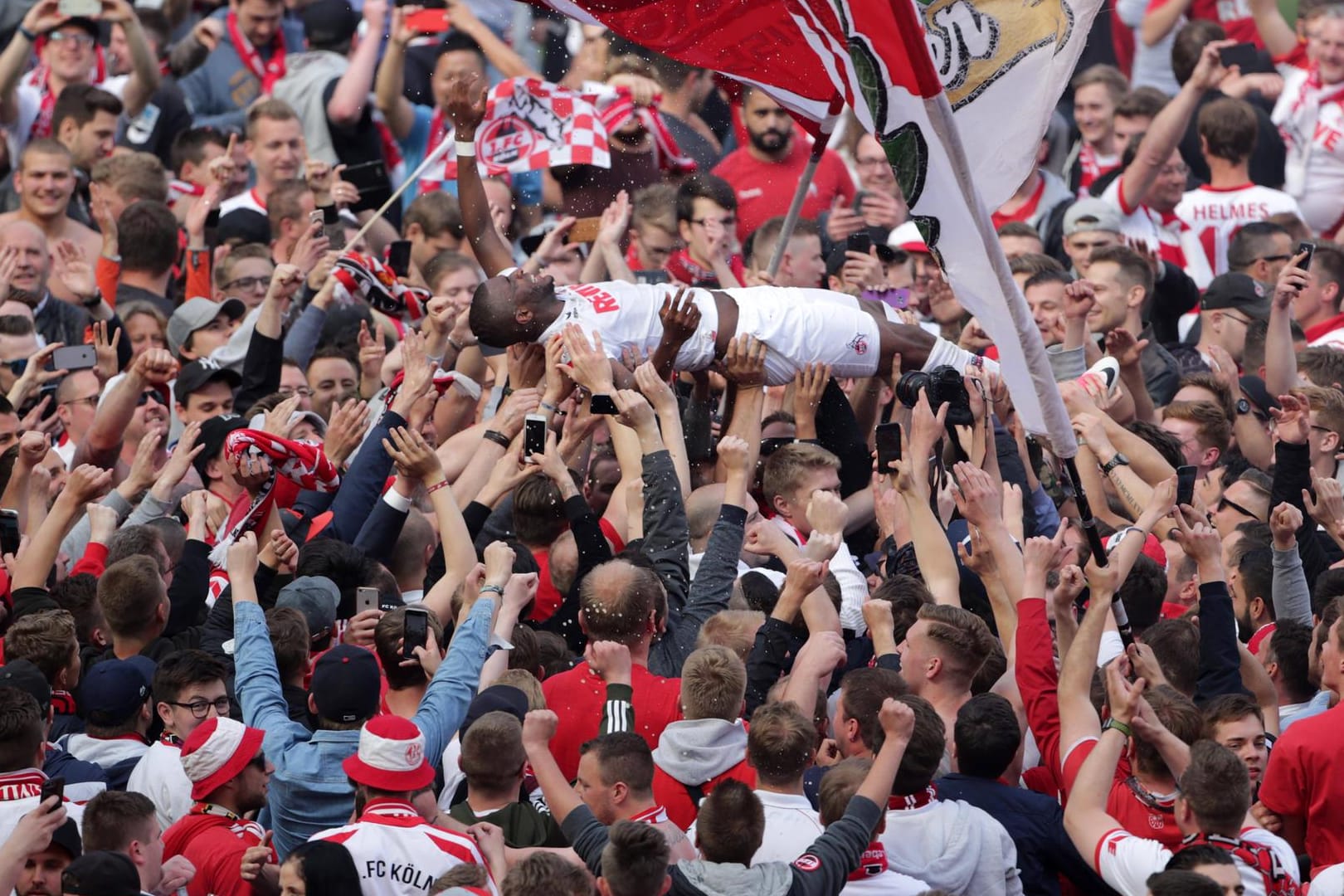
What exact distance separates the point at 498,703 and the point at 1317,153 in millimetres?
9552

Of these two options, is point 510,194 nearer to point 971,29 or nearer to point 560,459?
point 560,459

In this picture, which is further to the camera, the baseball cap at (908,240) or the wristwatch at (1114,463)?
the baseball cap at (908,240)

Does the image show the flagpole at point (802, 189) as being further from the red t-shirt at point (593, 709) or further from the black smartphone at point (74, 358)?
the black smartphone at point (74, 358)

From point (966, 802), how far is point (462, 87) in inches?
188

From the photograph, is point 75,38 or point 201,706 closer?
point 201,706

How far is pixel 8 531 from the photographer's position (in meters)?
8.27

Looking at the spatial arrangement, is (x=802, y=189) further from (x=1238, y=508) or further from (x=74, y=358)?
(x=74, y=358)

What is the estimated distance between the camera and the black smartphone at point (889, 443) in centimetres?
811

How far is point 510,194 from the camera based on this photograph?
13.3 meters

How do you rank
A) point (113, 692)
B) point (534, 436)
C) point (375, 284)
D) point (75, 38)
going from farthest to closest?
point (75, 38), point (375, 284), point (534, 436), point (113, 692)

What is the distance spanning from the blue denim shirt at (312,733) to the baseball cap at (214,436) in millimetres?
2436

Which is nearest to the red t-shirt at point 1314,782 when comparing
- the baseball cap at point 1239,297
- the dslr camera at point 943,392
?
the dslr camera at point 943,392

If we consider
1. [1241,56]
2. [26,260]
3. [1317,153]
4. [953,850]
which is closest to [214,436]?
[26,260]

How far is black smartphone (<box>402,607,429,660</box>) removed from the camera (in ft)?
22.0
